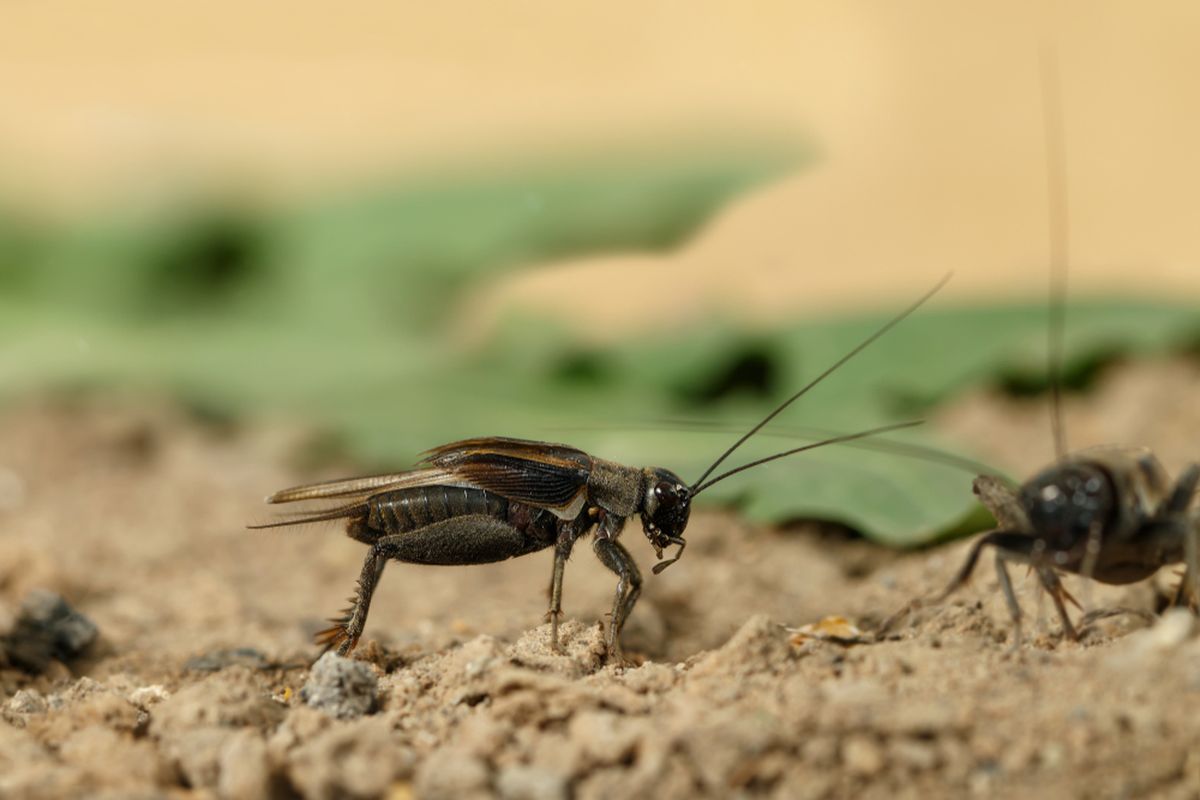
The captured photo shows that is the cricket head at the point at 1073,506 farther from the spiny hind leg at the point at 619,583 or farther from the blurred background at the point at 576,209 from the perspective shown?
the blurred background at the point at 576,209

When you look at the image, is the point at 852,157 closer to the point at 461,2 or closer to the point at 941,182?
the point at 941,182

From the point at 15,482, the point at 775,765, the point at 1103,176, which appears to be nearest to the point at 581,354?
the point at 15,482

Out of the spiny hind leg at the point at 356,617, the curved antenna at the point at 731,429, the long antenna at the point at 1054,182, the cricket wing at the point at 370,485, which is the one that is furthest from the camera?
the long antenna at the point at 1054,182

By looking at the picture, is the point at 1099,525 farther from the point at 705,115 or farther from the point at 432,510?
the point at 705,115

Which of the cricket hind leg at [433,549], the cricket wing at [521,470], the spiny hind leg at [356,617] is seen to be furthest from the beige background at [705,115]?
the spiny hind leg at [356,617]

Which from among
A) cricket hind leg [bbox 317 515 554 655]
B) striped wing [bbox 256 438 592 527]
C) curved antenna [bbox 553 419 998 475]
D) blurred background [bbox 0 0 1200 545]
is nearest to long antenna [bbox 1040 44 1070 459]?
blurred background [bbox 0 0 1200 545]

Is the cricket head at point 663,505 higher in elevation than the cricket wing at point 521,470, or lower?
lower
